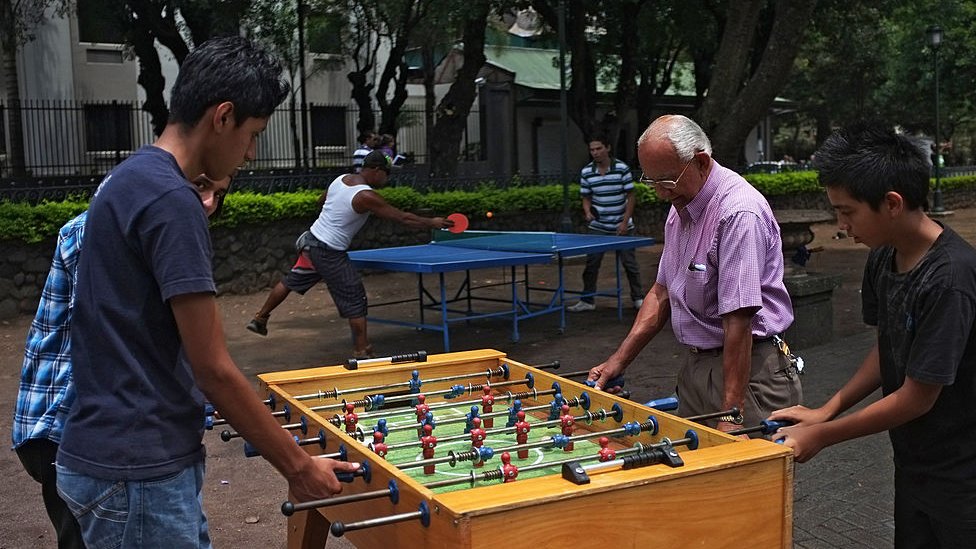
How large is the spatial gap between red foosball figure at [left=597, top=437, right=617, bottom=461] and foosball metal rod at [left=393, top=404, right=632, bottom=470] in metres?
0.07

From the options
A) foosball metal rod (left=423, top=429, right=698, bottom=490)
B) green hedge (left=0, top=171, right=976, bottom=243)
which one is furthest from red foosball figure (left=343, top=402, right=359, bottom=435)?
green hedge (left=0, top=171, right=976, bottom=243)

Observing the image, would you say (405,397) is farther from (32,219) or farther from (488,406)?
(32,219)

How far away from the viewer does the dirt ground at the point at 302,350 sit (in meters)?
4.89

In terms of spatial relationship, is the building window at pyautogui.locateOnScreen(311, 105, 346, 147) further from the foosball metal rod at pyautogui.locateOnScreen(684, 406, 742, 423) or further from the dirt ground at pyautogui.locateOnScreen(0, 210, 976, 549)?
the foosball metal rod at pyautogui.locateOnScreen(684, 406, 742, 423)

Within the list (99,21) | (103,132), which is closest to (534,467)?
(99,21)

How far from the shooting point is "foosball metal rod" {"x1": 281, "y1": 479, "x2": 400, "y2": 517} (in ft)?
7.21

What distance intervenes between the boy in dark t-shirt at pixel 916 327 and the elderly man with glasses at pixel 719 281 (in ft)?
1.85

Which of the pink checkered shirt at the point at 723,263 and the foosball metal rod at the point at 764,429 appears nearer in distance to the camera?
the foosball metal rod at the point at 764,429

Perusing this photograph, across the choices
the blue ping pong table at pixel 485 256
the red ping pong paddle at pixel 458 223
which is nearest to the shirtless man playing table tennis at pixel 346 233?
the blue ping pong table at pixel 485 256

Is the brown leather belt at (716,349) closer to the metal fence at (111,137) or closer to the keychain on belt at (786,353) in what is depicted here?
the keychain on belt at (786,353)

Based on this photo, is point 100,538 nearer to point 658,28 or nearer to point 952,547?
point 952,547

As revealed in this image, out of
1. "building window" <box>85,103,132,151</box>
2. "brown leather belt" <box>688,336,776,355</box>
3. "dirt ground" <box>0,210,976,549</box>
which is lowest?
"dirt ground" <box>0,210,976,549</box>

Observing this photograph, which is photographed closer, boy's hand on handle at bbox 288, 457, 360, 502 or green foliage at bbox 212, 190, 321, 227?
boy's hand on handle at bbox 288, 457, 360, 502

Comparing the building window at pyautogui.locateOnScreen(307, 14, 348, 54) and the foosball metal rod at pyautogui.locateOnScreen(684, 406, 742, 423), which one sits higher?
the building window at pyautogui.locateOnScreen(307, 14, 348, 54)
